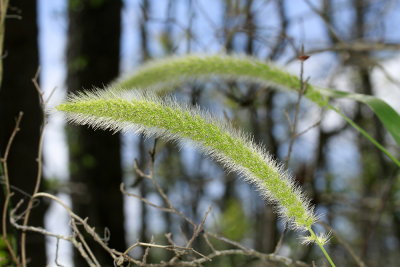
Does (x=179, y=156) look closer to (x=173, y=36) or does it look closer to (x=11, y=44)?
(x=173, y=36)

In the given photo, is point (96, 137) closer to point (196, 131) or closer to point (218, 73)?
point (218, 73)

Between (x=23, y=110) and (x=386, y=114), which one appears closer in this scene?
(x=386, y=114)

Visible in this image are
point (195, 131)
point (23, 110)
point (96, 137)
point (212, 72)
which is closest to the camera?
point (195, 131)

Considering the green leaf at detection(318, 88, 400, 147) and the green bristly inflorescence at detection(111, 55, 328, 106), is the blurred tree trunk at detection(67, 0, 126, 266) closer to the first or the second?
the green bristly inflorescence at detection(111, 55, 328, 106)

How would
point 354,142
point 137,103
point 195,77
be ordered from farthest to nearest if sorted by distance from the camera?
point 354,142 < point 195,77 < point 137,103

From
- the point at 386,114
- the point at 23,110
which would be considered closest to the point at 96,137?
the point at 23,110

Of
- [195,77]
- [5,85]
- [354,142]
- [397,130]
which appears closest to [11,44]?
[5,85]
